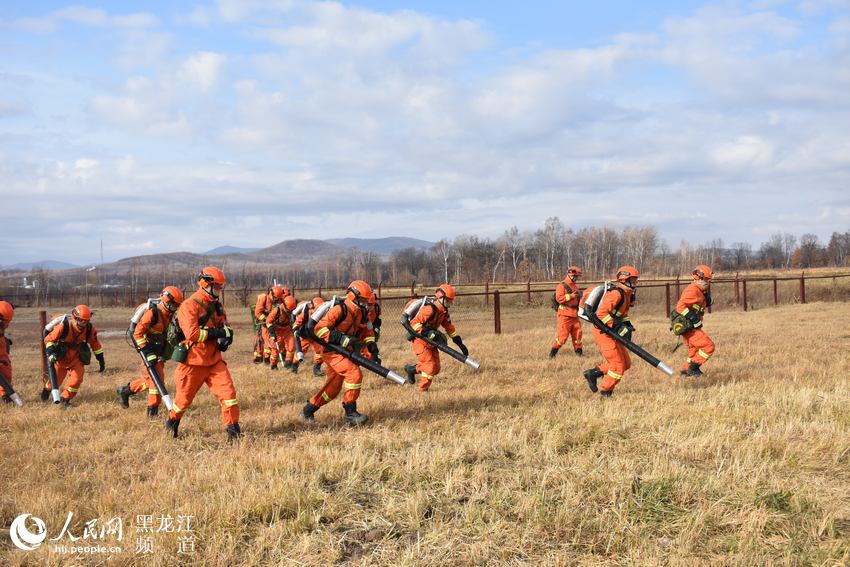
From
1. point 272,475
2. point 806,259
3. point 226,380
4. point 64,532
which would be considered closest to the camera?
point 64,532

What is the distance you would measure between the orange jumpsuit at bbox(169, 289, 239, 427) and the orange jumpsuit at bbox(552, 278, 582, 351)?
7421 mm

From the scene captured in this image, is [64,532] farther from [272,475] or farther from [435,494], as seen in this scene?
[435,494]

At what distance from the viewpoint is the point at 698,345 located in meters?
9.49

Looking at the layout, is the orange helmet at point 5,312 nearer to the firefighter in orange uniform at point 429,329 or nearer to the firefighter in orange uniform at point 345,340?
the firefighter in orange uniform at point 345,340

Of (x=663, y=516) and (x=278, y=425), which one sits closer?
(x=663, y=516)

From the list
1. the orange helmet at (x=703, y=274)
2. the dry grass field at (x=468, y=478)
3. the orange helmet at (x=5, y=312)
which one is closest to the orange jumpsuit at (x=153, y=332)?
the dry grass field at (x=468, y=478)

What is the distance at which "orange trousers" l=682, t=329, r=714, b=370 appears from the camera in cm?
939

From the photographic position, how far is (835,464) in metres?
5.07

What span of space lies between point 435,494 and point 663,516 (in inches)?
63.8

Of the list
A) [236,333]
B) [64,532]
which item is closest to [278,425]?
[64,532]

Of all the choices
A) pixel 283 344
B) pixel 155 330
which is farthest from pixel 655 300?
pixel 155 330

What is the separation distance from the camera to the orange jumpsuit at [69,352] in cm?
924

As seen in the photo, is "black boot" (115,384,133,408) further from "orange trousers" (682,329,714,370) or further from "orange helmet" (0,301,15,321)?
"orange trousers" (682,329,714,370)

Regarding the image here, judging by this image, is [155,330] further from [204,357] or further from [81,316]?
[204,357]
